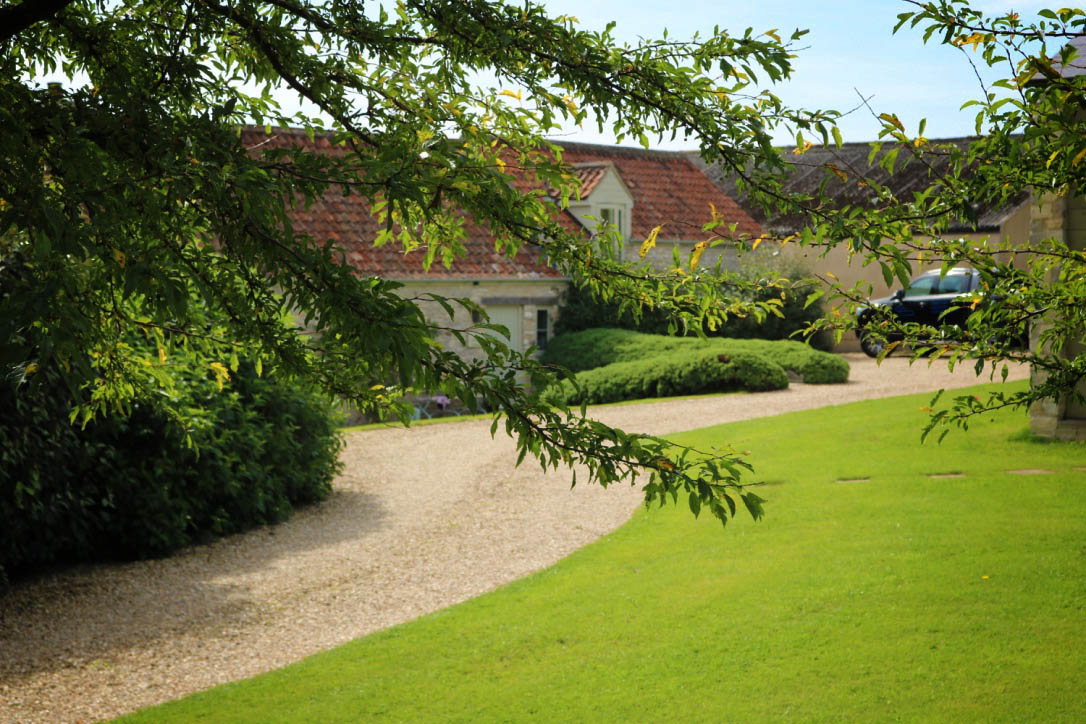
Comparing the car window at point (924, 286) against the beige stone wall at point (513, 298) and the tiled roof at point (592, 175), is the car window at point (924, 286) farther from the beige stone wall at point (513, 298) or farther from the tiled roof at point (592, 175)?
the beige stone wall at point (513, 298)

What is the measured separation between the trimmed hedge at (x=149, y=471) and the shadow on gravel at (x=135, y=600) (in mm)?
266

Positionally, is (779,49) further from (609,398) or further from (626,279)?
(609,398)

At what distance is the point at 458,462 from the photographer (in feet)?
48.3

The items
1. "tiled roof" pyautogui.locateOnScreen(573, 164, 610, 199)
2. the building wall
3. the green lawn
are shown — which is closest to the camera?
the green lawn

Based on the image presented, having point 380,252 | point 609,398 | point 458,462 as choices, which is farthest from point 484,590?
point 380,252

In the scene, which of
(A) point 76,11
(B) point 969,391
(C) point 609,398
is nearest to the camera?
(A) point 76,11

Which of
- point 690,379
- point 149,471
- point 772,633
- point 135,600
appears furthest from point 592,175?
point 772,633

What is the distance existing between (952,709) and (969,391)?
477 inches

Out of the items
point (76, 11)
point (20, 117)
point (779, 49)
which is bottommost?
point (20, 117)

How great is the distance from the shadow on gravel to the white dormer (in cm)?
1699

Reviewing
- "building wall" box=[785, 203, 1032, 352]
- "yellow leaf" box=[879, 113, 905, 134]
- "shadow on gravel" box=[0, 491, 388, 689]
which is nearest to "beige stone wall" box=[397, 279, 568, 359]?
"building wall" box=[785, 203, 1032, 352]

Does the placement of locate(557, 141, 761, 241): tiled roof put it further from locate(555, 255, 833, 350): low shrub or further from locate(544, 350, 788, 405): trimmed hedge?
Answer: locate(544, 350, 788, 405): trimmed hedge

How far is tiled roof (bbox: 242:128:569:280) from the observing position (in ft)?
71.6

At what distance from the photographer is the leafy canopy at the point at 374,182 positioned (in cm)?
336
